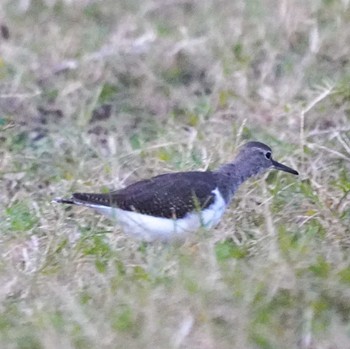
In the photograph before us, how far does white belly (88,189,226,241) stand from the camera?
605 centimetres

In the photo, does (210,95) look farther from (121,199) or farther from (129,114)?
(121,199)

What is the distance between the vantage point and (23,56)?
29.6 feet

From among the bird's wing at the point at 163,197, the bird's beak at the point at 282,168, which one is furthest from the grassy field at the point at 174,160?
the bird's wing at the point at 163,197

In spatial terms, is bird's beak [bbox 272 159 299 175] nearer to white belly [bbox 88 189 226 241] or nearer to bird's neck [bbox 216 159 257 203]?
bird's neck [bbox 216 159 257 203]

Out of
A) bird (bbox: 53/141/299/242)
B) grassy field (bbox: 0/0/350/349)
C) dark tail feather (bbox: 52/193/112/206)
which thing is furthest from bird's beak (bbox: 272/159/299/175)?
dark tail feather (bbox: 52/193/112/206)

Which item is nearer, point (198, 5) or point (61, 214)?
point (61, 214)

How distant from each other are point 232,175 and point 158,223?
685 mm

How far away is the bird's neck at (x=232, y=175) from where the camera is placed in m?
6.42

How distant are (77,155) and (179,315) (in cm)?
293

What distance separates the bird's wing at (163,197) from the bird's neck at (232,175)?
3.5 inches

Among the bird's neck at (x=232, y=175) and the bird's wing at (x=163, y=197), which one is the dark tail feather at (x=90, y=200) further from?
the bird's neck at (x=232, y=175)

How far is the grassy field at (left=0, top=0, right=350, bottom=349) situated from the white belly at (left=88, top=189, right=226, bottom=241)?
0.09 metres

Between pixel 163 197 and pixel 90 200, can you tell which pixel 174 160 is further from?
pixel 90 200

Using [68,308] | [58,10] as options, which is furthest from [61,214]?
[58,10]
